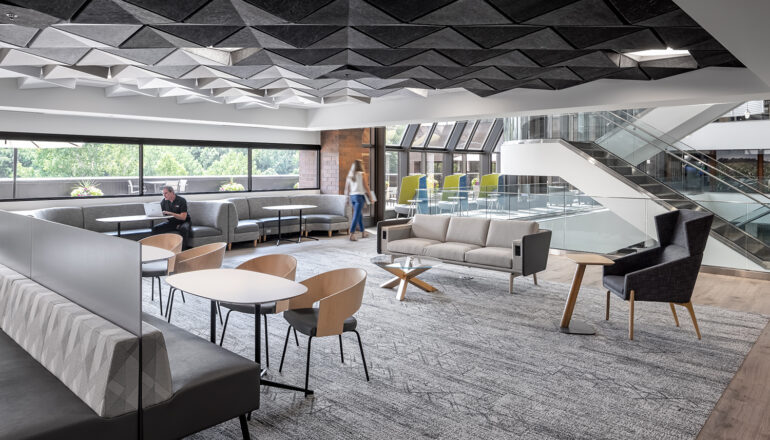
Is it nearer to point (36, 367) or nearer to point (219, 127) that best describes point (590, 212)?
point (219, 127)

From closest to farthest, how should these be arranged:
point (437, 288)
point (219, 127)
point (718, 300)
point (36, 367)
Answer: point (36, 367), point (718, 300), point (437, 288), point (219, 127)

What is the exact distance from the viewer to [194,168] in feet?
35.9

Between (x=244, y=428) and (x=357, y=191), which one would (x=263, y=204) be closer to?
(x=357, y=191)

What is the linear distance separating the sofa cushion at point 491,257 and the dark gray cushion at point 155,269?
3624 mm

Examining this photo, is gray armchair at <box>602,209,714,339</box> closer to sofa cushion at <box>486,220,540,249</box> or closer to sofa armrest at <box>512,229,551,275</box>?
sofa armrest at <box>512,229,551,275</box>

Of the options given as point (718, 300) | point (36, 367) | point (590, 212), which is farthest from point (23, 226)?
point (590, 212)

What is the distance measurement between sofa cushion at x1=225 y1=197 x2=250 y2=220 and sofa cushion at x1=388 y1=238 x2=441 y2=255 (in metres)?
4.33

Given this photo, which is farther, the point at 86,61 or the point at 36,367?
the point at 86,61

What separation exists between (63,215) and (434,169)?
394 inches

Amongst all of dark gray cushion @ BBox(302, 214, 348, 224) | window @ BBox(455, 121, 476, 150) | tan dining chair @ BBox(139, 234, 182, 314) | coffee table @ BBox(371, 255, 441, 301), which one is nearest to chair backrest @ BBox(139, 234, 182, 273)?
tan dining chair @ BBox(139, 234, 182, 314)

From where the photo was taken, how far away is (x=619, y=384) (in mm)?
3850

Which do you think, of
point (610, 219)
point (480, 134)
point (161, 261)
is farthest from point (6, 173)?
point (480, 134)

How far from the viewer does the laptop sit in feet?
29.1

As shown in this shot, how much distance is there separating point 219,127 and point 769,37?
9594 mm
